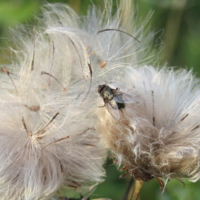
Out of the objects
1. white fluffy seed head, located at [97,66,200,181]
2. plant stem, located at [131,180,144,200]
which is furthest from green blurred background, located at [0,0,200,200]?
plant stem, located at [131,180,144,200]

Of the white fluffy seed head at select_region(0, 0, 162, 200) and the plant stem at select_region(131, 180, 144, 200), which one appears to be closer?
the white fluffy seed head at select_region(0, 0, 162, 200)

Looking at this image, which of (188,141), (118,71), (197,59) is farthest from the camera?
(197,59)

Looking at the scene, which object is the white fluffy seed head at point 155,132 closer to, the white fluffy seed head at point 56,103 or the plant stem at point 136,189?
the plant stem at point 136,189

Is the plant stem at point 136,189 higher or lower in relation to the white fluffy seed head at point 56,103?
lower

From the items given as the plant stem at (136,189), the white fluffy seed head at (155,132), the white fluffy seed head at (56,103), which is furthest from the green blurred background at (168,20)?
the plant stem at (136,189)

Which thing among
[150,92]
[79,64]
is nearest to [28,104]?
[79,64]

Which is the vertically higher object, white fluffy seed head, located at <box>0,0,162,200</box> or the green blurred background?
the green blurred background

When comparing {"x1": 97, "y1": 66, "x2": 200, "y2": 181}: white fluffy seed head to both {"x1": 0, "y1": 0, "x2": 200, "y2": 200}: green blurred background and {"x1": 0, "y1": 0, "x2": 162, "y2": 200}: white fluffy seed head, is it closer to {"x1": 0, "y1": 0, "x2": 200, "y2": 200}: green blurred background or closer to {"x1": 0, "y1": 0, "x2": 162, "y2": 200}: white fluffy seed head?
{"x1": 0, "y1": 0, "x2": 162, "y2": 200}: white fluffy seed head

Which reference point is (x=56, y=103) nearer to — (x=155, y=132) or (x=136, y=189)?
(x=155, y=132)

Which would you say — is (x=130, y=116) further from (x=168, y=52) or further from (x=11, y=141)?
(x=168, y=52)
